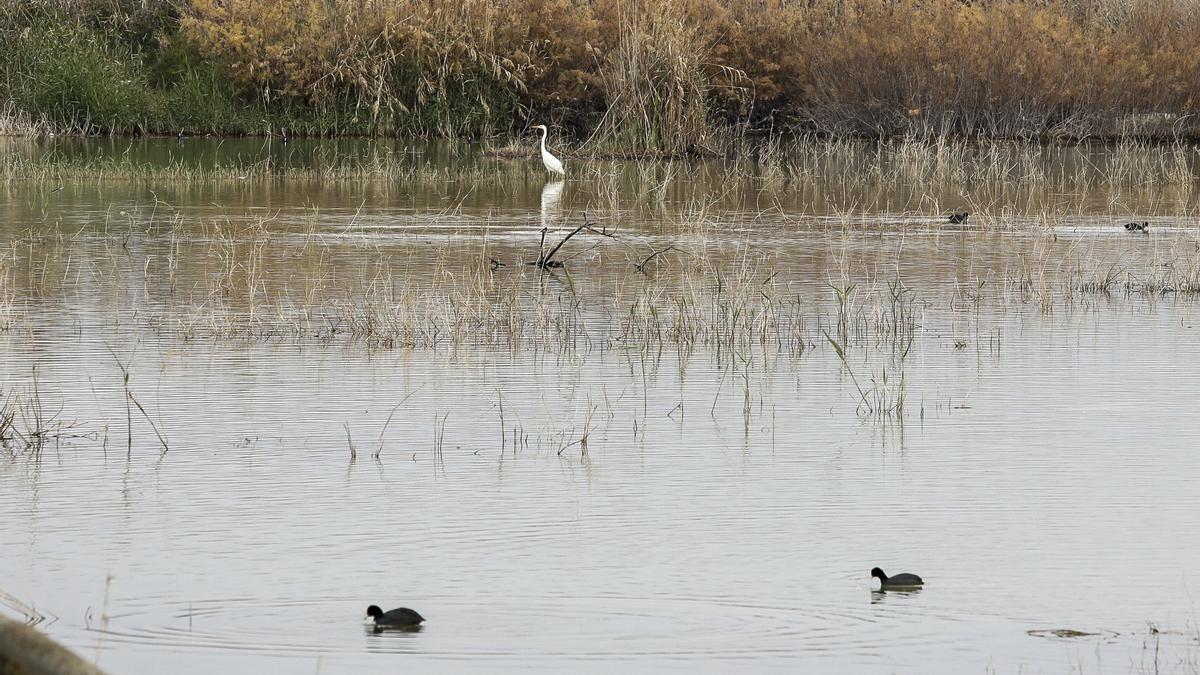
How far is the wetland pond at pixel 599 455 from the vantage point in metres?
5.53

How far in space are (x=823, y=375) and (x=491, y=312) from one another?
2.56 metres

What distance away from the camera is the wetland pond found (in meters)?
5.53

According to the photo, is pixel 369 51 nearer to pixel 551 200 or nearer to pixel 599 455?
pixel 551 200

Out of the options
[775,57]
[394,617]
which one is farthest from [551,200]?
[394,617]

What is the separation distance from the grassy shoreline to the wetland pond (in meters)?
16.2

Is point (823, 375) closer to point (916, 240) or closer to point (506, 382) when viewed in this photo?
point (506, 382)

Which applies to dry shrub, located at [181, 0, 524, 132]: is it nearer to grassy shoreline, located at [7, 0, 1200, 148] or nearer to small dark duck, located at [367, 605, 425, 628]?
grassy shoreline, located at [7, 0, 1200, 148]

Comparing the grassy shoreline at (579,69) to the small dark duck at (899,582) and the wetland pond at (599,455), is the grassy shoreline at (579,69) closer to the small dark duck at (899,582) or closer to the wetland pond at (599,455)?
the wetland pond at (599,455)

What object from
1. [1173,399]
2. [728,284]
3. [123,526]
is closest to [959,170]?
[728,284]

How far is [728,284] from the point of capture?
528 inches

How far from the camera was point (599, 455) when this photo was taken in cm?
795

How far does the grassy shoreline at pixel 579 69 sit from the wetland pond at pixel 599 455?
16.2 m

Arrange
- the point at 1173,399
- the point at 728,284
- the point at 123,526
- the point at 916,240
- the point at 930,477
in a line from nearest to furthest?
1. the point at 123,526
2. the point at 930,477
3. the point at 1173,399
4. the point at 728,284
5. the point at 916,240

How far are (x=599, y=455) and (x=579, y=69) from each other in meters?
26.8
